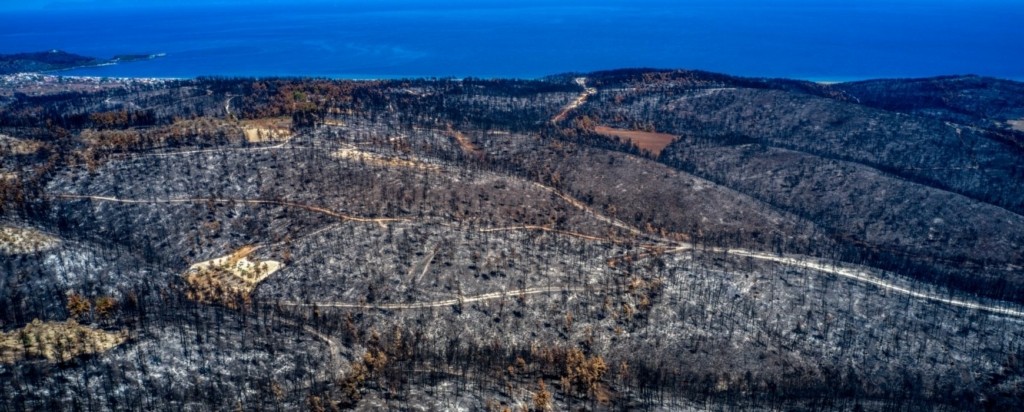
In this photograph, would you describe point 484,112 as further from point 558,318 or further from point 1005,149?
point 1005,149

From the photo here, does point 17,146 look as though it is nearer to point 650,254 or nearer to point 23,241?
point 23,241

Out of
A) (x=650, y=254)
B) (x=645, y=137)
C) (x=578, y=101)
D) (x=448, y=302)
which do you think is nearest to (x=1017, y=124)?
(x=645, y=137)

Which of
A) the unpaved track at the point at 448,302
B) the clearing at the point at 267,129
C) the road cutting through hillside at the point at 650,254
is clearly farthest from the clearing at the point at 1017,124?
the clearing at the point at 267,129

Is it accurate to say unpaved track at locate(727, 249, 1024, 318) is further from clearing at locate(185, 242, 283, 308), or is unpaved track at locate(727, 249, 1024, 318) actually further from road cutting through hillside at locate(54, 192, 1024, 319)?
clearing at locate(185, 242, 283, 308)

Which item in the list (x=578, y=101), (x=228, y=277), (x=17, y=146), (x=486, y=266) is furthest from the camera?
(x=578, y=101)

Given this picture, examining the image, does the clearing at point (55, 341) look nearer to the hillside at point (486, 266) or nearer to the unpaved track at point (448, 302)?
the hillside at point (486, 266)

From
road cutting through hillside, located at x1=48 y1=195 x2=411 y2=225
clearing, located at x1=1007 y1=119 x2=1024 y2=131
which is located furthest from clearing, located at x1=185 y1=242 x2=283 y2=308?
clearing, located at x1=1007 y1=119 x2=1024 y2=131
